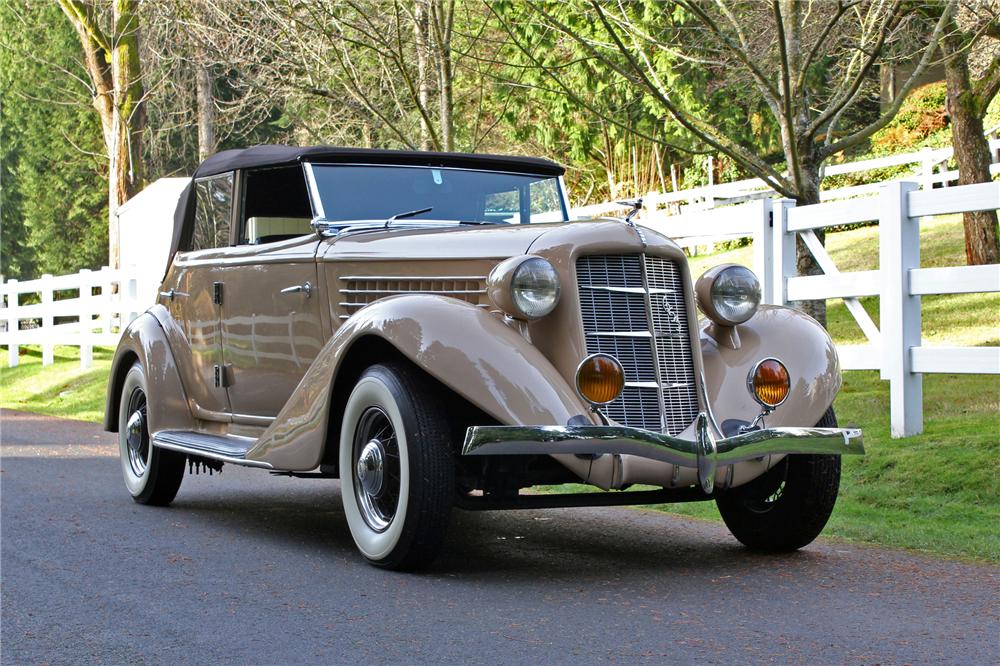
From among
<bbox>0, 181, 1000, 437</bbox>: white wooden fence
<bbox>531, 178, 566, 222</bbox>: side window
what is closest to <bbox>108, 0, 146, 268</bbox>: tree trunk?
<bbox>0, 181, 1000, 437</bbox>: white wooden fence

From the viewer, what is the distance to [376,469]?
228 inches

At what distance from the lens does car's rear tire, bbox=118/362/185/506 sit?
26.4 ft

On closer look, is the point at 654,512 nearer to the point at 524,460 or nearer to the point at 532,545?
the point at 532,545

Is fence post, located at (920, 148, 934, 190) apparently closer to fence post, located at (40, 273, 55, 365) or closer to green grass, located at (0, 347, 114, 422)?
green grass, located at (0, 347, 114, 422)

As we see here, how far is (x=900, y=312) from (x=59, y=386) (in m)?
14.6

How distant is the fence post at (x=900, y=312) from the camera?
28.6 feet

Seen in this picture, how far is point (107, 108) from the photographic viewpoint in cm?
2692

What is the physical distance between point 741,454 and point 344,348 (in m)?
1.87

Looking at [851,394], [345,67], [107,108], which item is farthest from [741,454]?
[107,108]

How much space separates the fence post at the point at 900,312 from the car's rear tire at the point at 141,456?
187 inches

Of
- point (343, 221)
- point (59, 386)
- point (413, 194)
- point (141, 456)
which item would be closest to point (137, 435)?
point (141, 456)

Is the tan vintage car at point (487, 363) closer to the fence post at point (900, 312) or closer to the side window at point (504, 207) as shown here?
the side window at point (504, 207)

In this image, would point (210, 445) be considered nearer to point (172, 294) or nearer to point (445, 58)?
point (172, 294)

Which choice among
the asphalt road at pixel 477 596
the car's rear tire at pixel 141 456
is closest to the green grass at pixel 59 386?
the car's rear tire at pixel 141 456
